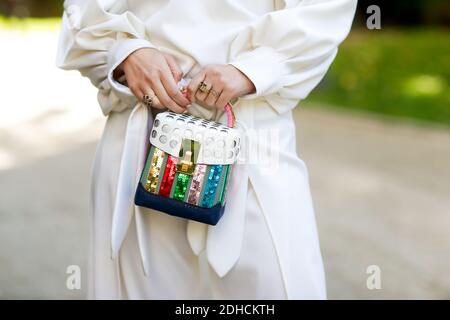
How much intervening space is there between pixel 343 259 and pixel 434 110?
167 inches

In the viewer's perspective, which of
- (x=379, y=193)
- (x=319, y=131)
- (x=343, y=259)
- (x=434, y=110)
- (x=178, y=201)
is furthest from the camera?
(x=434, y=110)

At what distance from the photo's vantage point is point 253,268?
1.91 meters

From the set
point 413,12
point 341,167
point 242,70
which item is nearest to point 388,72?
point 341,167

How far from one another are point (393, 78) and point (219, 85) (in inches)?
312

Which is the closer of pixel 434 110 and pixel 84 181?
pixel 84 181

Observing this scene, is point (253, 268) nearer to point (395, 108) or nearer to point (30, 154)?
point (30, 154)

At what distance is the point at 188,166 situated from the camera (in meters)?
1.78

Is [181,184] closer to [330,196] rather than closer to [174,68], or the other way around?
[174,68]

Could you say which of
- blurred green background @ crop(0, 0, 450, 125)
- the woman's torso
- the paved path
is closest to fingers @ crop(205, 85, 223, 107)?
the woman's torso

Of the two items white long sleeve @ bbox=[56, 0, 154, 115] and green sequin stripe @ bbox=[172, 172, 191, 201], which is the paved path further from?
green sequin stripe @ bbox=[172, 172, 191, 201]

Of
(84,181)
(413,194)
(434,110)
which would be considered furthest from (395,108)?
(84,181)

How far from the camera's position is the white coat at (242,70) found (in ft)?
6.08

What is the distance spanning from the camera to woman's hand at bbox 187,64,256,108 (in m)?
1.78

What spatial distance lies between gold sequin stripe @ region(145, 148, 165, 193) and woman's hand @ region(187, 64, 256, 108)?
0.54 ft
